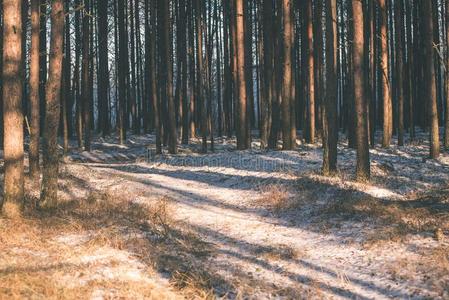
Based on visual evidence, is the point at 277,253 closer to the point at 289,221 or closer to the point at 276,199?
the point at 289,221

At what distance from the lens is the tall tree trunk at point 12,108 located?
26.8ft

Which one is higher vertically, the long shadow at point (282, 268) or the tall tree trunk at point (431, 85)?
the tall tree trunk at point (431, 85)

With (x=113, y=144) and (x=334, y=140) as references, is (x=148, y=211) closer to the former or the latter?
(x=334, y=140)

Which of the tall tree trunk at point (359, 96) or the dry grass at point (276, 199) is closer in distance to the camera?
the dry grass at point (276, 199)

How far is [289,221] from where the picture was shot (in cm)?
939

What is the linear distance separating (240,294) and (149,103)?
96.5 feet

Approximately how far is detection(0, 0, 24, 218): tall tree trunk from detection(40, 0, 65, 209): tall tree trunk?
2.80 ft

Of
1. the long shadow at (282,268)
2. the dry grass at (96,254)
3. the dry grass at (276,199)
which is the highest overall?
the dry grass at (276,199)

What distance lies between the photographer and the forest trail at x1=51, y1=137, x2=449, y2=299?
5902 mm

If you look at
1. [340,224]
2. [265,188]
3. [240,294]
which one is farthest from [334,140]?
[240,294]

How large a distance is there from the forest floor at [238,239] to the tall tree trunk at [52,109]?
0.46m

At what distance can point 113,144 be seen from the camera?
91.4 ft

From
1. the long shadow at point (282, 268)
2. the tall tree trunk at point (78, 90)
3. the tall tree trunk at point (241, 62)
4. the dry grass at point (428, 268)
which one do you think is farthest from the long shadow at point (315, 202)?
the tall tree trunk at point (78, 90)

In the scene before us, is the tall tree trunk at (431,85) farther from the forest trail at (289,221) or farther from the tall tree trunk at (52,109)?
the tall tree trunk at (52,109)
